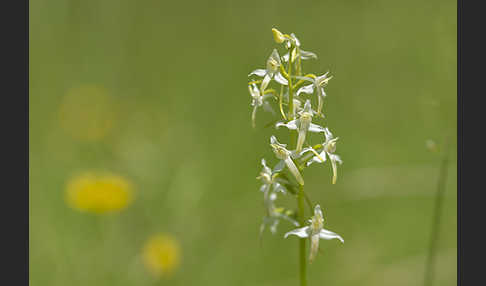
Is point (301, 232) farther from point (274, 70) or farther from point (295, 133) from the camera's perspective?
point (274, 70)

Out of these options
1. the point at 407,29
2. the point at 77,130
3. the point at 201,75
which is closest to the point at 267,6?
the point at 201,75

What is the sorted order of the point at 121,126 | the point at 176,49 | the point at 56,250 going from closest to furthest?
the point at 56,250 → the point at 121,126 → the point at 176,49

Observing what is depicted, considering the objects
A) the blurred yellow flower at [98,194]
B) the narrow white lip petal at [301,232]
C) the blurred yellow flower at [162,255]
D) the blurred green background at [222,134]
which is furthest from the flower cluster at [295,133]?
the blurred yellow flower at [98,194]

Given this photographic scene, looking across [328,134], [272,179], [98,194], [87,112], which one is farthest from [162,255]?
[87,112]

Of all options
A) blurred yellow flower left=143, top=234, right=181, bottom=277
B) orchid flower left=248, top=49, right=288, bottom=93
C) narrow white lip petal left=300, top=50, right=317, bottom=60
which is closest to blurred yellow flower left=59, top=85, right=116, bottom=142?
blurred yellow flower left=143, top=234, right=181, bottom=277

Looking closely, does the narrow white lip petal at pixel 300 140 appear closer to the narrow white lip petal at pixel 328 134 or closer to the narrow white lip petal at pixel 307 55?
the narrow white lip petal at pixel 328 134

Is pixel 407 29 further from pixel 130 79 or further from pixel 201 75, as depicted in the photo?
pixel 130 79

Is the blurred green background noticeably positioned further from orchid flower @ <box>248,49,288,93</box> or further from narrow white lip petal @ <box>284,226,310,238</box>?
narrow white lip petal @ <box>284,226,310,238</box>
